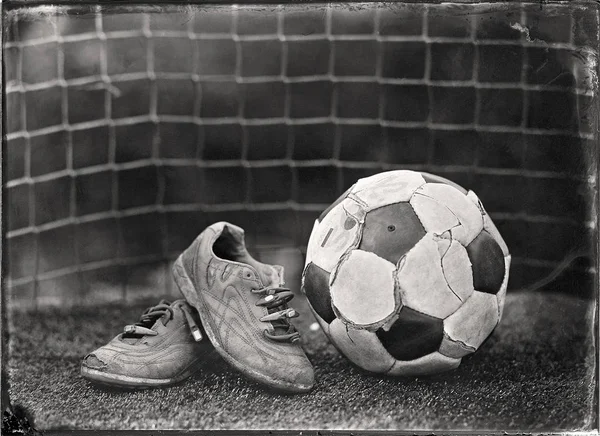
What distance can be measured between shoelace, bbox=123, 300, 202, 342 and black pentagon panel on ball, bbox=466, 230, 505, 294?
66cm

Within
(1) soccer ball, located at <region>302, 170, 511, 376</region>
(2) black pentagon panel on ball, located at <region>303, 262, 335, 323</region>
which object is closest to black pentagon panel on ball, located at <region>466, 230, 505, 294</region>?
(1) soccer ball, located at <region>302, 170, 511, 376</region>

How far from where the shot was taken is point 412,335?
175 centimetres

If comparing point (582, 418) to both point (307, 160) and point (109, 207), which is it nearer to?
point (307, 160)

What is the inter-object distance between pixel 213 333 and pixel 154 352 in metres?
0.15

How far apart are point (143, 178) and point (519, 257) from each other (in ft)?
3.47

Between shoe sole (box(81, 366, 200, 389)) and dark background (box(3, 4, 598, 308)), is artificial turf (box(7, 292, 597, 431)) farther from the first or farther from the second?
dark background (box(3, 4, 598, 308))

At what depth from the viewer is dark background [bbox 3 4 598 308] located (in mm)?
2096

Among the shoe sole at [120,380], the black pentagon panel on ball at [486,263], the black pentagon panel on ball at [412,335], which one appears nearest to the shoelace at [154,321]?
the shoe sole at [120,380]

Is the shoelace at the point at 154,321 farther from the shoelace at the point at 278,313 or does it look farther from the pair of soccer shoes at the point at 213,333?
the shoelace at the point at 278,313

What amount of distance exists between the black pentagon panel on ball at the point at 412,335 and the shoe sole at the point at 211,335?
229mm

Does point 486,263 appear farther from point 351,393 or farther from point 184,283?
point 184,283

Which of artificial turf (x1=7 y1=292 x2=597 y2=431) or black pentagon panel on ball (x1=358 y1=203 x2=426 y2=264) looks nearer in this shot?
black pentagon panel on ball (x1=358 y1=203 x2=426 y2=264)

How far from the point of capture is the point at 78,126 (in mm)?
2240

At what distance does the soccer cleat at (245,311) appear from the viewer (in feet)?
6.11
